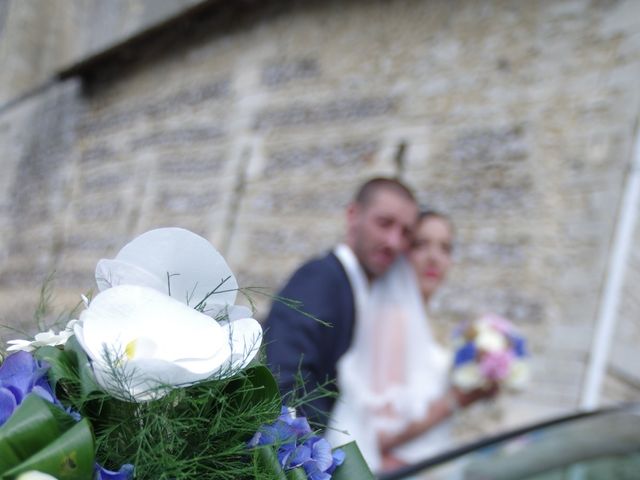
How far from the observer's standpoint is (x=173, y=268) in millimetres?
786

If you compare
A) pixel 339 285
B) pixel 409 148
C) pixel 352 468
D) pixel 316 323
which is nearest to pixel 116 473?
pixel 352 468

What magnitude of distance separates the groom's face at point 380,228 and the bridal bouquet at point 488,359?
842 millimetres

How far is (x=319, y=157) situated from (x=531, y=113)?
80.9 inches

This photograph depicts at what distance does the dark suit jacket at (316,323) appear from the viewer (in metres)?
2.20

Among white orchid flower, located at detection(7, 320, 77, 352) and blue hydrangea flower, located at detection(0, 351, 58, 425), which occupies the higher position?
white orchid flower, located at detection(7, 320, 77, 352)

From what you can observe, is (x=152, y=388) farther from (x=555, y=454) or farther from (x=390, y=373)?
(x=390, y=373)

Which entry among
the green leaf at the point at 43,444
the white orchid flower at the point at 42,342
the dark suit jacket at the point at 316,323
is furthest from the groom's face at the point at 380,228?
the green leaf at the point at 43,444

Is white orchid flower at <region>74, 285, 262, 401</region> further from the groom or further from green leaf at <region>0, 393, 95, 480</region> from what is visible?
the groom

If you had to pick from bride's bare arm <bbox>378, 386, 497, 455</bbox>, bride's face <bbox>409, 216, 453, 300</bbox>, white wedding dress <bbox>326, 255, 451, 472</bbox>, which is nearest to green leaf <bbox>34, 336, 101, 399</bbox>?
white wedding dress <bbox>326, 255, 451, 472</bbox>

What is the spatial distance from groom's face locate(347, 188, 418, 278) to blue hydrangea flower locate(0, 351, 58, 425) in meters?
2.02

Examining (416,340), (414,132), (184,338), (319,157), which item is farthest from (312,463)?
(319,157)

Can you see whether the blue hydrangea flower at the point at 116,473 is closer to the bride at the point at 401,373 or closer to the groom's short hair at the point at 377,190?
the groom's short hair at the point at 377,190

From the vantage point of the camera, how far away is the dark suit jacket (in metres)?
2.20

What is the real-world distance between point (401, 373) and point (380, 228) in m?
0.84
